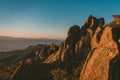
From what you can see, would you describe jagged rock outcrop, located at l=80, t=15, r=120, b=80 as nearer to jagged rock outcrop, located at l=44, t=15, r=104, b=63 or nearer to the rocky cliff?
the rocky cliff

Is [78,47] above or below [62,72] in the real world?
above

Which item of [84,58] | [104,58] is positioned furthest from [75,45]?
[104,58]

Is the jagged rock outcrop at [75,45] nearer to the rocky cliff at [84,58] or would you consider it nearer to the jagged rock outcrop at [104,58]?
the rocky cliff at [84,58]

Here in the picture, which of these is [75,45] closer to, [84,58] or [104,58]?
[84,58]

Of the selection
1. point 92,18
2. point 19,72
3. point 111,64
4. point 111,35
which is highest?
point 92,18

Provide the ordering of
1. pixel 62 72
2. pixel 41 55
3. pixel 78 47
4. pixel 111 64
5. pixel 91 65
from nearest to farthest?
pixel 111 64
pixel 91 65
pixel 62 72
pixel 78 47
pixel 41 55

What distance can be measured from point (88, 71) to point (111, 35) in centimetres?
1261

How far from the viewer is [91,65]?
3098 inches

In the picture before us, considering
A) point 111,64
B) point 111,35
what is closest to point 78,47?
point 111,35

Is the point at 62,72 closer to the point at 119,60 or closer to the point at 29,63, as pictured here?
the point at 29,63

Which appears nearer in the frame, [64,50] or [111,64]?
[111,64]

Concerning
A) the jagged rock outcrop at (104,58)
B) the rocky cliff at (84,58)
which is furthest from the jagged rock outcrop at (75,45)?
the jagged rock outcrop at (104,58)

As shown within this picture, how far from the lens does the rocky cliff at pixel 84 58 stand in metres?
74.9

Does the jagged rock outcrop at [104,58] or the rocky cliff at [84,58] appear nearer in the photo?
the jagged rock outcrop at [104,58]
